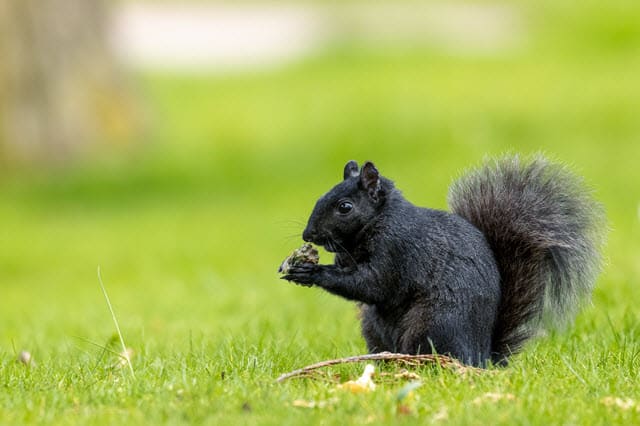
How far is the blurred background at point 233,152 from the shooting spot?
7477mm

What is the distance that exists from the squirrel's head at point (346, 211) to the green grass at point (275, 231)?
1.60ft

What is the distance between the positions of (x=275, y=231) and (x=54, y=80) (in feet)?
12.2

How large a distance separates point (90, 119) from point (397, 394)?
1069 centimetres

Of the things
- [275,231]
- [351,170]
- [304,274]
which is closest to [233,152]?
[275,231]

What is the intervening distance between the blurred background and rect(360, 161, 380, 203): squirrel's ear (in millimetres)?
894

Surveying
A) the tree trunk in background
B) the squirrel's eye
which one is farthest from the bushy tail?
the tree trunk in background

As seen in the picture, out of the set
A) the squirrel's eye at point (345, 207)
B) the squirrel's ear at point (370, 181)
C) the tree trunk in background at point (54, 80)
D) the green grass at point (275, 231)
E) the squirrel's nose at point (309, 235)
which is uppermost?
the tree trunk in background at point (54, 80)

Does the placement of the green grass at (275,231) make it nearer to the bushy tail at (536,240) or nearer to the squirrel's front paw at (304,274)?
the bushy tail at (536,240)

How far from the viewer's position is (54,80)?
1292 cm

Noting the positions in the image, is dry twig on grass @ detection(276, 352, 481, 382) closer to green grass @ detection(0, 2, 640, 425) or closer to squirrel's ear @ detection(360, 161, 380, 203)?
green grass @ detection(0, 2, 640, 425)

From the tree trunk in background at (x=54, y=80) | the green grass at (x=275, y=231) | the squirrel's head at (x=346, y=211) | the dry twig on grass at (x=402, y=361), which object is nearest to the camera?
the green grass at (x=275, y=231)

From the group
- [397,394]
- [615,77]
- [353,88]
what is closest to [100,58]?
[353,88]

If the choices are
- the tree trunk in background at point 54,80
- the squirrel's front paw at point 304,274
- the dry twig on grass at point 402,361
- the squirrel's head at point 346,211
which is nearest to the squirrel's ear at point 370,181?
the squirrel's head at point 346,211

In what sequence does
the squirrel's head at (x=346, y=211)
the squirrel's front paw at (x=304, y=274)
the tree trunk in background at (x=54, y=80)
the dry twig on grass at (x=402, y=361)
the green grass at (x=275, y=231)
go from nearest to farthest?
the green grass at (x=275, y=231)
the dry twig on grass at (x=402, y=361)
the squirrel's front paw at (x=304, y=274)
the squirrel's head at (x=346, y=211)
the tree trunk in background at (x=54, y=80)
